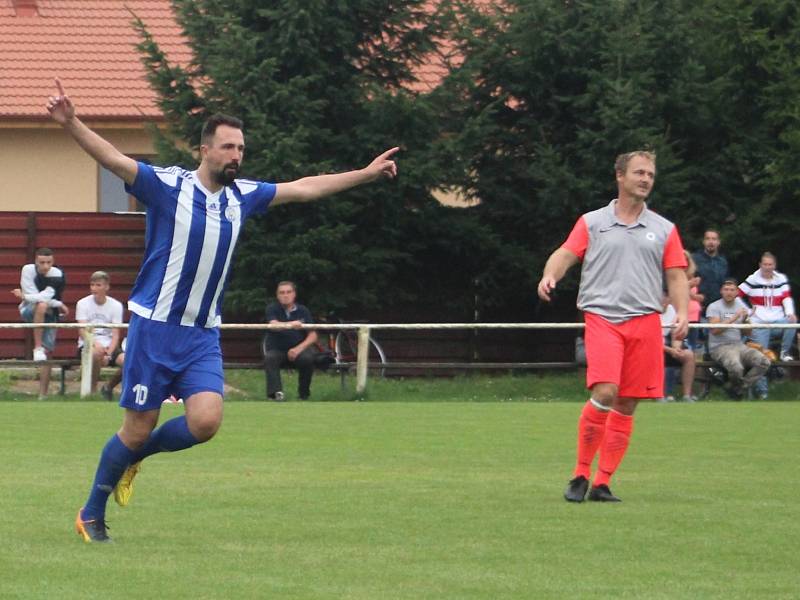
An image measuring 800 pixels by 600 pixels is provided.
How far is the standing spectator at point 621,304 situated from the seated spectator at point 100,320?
1084cm

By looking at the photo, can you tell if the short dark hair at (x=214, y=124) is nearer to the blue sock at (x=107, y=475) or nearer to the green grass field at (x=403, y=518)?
the blue sock at (x=107, y=475)

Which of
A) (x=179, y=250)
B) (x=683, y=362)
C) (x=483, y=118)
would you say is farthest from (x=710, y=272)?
(x=179, y=250)

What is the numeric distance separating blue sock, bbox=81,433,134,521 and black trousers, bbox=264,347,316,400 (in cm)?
1178

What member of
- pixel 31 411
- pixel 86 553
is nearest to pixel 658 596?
pixel 86 553

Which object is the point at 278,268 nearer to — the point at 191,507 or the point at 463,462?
the point at 463,462

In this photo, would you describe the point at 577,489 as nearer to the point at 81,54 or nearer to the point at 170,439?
the point at 170,439

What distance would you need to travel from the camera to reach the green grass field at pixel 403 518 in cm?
678

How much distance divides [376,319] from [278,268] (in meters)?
3.04

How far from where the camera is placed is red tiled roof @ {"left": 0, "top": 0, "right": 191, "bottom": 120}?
1122 inches

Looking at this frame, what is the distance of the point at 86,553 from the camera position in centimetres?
751

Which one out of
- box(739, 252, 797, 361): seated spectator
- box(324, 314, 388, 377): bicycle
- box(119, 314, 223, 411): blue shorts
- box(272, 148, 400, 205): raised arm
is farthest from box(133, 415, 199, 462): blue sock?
box(739, 252, 797, 361): seated spectator

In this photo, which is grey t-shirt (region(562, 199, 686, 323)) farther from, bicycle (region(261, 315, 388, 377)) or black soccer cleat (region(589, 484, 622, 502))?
bicycle (region(261, 315, 388, 377))

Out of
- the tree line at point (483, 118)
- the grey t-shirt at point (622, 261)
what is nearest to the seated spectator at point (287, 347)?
the tree line at point (483, 118)

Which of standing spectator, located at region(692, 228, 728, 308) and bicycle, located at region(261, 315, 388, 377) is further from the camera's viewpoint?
bicycle, located at region(261, 315, 388, 377)
